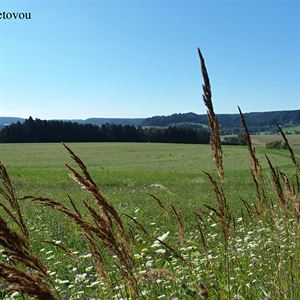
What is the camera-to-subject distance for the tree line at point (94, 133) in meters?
104

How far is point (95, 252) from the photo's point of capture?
2.02 metres

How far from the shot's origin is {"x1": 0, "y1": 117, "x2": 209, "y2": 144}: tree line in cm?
10425

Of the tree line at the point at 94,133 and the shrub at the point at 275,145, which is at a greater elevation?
the tree line at the point at 94,133

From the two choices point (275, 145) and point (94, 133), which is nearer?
point (275, 145)

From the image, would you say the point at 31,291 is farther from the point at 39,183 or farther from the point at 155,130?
the point at 155,130

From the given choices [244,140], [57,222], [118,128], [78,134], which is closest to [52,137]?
[78,134]

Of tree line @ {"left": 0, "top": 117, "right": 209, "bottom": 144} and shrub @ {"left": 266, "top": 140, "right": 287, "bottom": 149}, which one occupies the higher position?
tree line @ {"left": 0, "top": 117, "right": 209, "bottom": 144}

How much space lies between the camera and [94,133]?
353ft

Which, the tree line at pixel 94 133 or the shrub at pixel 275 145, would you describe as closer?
the shrub at pixel 275 145

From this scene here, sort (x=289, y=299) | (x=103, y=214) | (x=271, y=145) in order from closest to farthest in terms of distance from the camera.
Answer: (x=103, y=214), (x=289, y=299), (x=271, y=145)

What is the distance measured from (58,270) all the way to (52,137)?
103183 millimetres

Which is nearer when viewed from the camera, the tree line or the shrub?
the shrub

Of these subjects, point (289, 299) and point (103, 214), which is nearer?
point (103, 214)

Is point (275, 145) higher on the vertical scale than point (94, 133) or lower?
lower
